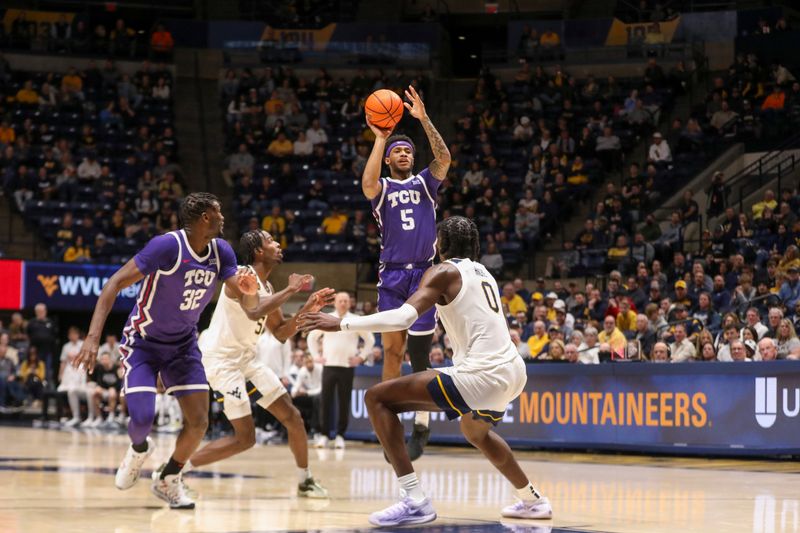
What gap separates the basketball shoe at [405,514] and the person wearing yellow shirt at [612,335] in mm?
9021

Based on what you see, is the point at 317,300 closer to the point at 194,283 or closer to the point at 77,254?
the point at 194,283

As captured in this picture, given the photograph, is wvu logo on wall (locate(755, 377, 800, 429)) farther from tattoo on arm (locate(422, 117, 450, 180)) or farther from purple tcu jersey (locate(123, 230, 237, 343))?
purple tcu jersey (locate(123, 230, 237, 343))

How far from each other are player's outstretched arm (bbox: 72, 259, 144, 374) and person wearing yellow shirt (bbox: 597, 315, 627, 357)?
9.58 m

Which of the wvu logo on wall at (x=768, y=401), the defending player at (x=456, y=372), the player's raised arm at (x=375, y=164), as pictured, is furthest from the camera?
the wvu logo on wall at (x=768, y=401)

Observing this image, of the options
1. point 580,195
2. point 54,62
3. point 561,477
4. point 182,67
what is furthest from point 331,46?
point 561,477

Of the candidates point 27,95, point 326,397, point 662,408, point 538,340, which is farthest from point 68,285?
point 662,408

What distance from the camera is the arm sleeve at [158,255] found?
8.29 meters

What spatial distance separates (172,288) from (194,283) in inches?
6.6

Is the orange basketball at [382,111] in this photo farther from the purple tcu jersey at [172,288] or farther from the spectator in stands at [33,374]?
the spectator in stands at [33,374]

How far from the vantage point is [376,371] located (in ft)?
61.1

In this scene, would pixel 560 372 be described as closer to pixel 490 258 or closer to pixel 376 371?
pixel 376 371

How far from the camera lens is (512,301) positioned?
2116cm

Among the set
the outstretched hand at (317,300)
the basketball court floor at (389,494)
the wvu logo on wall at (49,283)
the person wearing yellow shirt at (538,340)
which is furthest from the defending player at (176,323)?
the wvu logo on wall at (49,283)

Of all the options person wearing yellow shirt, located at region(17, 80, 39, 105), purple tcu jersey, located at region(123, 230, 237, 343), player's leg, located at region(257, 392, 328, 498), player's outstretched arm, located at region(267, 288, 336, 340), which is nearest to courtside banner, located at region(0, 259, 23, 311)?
person wearing yellow shirt, located at region(17, 80, 39, 105)
